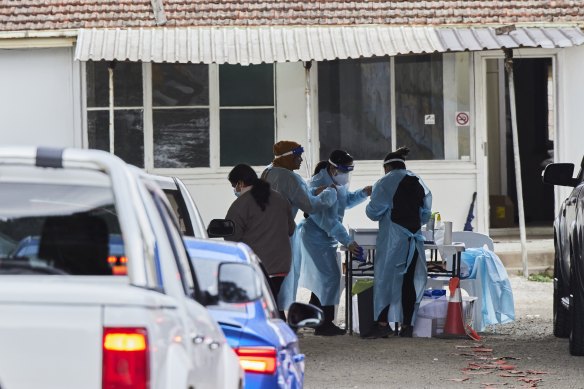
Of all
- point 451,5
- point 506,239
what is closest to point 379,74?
point 451,5

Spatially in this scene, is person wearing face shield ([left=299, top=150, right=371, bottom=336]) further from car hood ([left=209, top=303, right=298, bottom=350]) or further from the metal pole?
car hood ([left=209, top=303, right=298, bottom=350])

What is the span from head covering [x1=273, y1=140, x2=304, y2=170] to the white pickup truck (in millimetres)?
8525

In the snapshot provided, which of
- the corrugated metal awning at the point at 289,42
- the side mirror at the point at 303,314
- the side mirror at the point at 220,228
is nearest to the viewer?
the side mirror at the point at 303,314

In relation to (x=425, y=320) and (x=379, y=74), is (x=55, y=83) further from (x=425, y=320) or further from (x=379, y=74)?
(x=425, y=320)

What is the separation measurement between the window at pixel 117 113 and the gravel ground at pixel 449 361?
696cm

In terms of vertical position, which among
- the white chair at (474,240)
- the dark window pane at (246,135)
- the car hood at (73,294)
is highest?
the dark window pane at (246,135)

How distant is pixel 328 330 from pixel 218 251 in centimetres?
667

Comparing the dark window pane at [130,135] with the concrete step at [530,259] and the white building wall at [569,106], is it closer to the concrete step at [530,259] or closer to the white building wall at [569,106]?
the concrete step at [530,259]

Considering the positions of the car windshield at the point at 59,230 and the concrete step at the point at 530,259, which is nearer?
the car windshield at the point at 59,230

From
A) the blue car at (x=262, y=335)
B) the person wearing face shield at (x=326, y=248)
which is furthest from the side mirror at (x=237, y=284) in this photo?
the person wearing face shield at (x=326, y=248)

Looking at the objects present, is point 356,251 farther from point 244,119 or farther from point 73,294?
point 73,294

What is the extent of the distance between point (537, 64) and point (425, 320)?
36.2 feet

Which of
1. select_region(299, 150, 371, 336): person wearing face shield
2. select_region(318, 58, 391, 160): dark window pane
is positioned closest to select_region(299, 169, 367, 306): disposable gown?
select_region(299, 150, 371, 336): person wearing face shield

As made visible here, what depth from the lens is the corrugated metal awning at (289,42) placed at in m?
19.3
